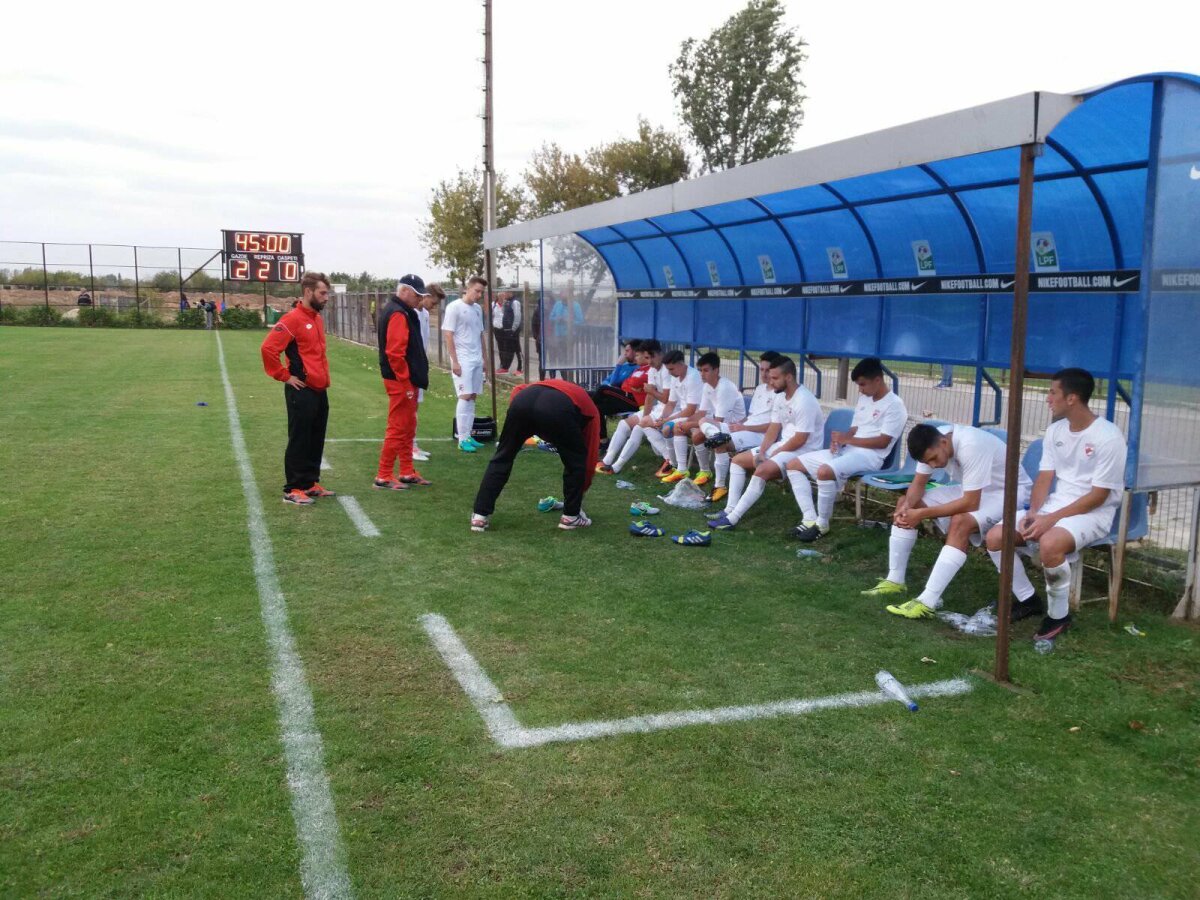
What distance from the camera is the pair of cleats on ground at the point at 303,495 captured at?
714cm

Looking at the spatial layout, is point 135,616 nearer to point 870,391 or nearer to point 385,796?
point 385,796

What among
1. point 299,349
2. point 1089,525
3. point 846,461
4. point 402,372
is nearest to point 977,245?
point 846,461

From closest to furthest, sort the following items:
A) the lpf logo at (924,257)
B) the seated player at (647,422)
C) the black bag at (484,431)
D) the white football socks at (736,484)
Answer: the white football socks at (736,484) → the lpf logo at (924,257) → the seated player at (647,422) → the black bag at (484,431)

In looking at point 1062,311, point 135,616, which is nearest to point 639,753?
point 135,616

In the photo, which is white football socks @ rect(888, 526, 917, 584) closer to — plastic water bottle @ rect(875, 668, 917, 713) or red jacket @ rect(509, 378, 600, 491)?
plastic water bottle @ rect(875, 668, 917, 713)

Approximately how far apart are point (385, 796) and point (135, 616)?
7.69ft

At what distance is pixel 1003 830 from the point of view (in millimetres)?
2895

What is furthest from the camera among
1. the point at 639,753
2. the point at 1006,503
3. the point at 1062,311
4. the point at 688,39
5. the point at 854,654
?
the point at 688,39

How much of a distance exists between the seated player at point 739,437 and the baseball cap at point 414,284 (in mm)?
3061

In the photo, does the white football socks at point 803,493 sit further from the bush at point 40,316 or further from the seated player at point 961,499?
the bush at point 40,316

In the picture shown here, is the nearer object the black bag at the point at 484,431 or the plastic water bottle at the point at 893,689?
the plastic water bottle at the point at 893,689

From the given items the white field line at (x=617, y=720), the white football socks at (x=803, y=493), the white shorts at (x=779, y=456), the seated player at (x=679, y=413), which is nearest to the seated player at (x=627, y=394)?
Answer: the seated player at (x=679, y=413)

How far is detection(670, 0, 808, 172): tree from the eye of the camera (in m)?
40.3

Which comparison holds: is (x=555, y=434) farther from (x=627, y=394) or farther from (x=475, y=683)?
(x=627, y=394)
